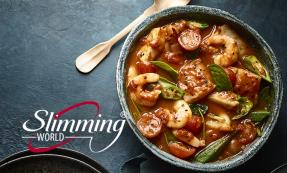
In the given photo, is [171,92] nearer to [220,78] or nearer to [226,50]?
[220,78]

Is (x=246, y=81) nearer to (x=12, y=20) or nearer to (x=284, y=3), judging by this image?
(x=284, y=3)

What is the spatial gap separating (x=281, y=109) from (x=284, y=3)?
2.27 feet

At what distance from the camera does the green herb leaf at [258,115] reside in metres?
3.07

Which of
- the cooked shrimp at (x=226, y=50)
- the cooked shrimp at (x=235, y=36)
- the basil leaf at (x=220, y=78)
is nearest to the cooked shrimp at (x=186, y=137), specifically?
the basil leaf at (x=220, y=78)

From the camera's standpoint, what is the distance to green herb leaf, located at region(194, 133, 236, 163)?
301cm

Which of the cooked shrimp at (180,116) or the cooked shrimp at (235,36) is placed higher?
the cooked shrimp at (235,36)

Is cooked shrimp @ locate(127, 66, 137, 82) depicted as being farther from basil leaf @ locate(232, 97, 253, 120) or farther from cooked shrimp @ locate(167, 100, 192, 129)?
basil leaf @ locate(232, 97, 253, 120)

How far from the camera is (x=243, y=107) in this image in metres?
3.06

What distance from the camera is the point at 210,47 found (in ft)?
10.2

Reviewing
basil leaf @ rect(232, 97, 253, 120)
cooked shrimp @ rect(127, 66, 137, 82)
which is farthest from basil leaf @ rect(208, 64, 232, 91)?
cooked shrimp @ rect(127, 66, 137, 82)

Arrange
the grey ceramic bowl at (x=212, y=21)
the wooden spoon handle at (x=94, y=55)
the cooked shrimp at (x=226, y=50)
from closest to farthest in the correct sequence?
the grey ceramic bowl at (x=212, y=21), the cooked shrimp at (x=226, y=50), the wooden spoon handle at (x=94, y=55)

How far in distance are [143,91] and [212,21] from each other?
0.61 m

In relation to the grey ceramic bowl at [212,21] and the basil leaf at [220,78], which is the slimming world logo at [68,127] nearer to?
the grey ceramic bowl at [212,21]

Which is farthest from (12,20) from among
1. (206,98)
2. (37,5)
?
(206,98)
